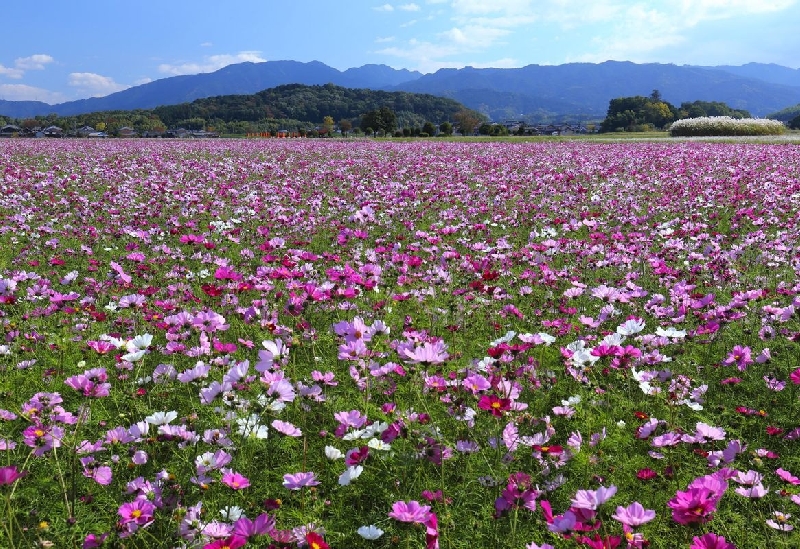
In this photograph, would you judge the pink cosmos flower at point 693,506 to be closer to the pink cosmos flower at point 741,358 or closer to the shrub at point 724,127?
the pink cosmos flower at point 741,358

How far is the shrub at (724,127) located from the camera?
40.7 metres

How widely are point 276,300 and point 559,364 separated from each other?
219 centimetres

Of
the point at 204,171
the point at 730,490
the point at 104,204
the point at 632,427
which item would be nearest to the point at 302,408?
the point at 632,427

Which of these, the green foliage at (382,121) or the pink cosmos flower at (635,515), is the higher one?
the green foliage at (382,121)

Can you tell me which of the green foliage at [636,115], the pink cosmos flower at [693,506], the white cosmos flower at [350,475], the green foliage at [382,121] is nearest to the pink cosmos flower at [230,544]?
the white cosmos flower at [350,475]

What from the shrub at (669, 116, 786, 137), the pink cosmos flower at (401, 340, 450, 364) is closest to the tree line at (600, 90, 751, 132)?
the shrub at (669, 116, 786, 137)

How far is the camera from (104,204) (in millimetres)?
8680

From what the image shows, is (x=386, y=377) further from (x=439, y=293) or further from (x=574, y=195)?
(x=574, y=195)

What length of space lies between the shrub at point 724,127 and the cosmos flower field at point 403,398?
134 feet

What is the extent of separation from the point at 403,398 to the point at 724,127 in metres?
46.4

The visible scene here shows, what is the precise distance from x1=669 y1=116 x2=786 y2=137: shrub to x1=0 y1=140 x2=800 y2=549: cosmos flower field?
40943 mm

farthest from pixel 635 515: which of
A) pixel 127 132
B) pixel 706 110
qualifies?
pixel 706 110

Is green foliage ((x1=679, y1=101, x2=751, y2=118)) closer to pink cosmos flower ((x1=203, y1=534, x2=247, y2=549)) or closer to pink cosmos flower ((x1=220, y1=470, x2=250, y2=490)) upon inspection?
pink cosmos flower ((x1=220, y1=470, x2=250, y2=490))

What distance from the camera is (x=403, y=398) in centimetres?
303
